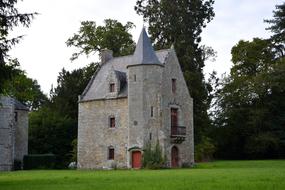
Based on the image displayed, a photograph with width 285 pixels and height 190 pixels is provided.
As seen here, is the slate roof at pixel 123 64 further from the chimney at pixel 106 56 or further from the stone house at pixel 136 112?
the chimney at pixel 106 56

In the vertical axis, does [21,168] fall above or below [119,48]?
below

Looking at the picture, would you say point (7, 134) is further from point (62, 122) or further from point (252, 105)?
point (252, 105)

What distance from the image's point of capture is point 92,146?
4397 cm

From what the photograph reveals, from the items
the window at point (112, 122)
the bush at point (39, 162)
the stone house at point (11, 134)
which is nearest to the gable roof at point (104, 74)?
the window at point (112, 122)

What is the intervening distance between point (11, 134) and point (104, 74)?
9.58m

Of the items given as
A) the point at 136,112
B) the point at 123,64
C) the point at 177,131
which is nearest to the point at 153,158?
the point at 136,112

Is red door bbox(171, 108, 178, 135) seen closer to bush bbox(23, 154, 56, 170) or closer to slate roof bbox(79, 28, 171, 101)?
slate roof bbox(79, 28, 171, 101)

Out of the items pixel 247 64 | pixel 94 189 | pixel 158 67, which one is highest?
pixel 247 64

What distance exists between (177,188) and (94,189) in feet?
8.31

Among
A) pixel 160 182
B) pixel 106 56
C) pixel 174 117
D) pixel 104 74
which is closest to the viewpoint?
pixel 160 182

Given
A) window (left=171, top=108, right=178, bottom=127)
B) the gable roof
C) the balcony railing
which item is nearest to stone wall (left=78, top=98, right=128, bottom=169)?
the gable roof

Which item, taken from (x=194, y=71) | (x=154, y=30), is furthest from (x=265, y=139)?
(x=154, y=30)

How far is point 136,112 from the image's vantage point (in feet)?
132

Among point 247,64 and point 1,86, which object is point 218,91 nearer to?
point 247,64
